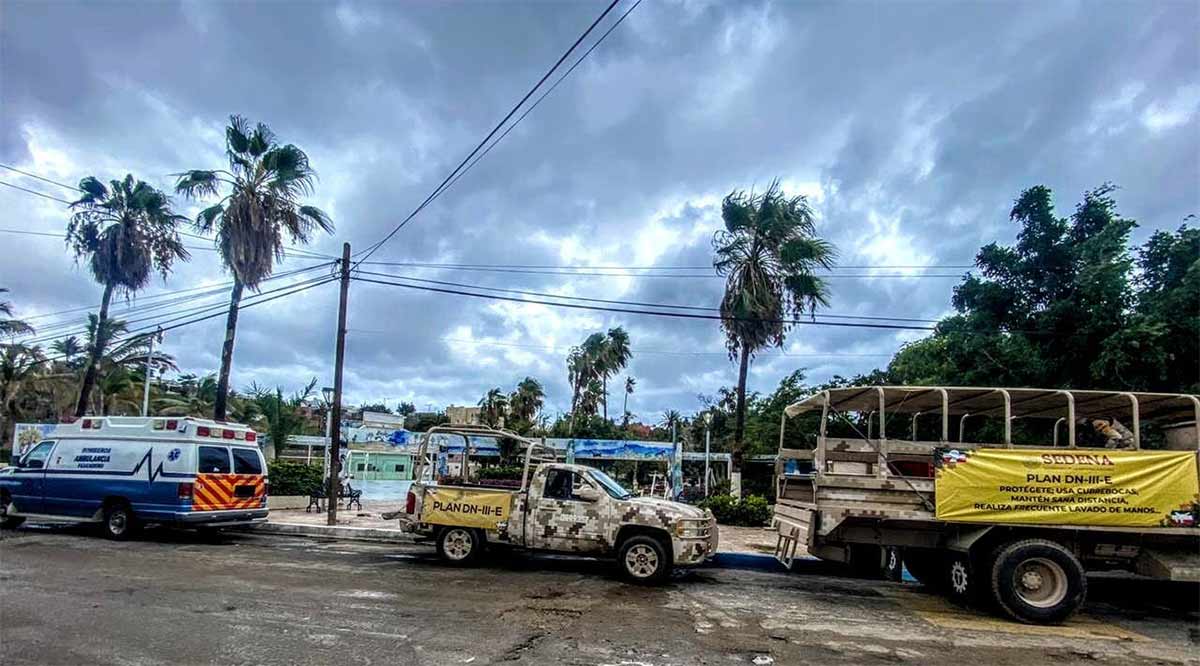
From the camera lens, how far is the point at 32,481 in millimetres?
14039

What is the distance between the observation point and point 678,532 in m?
9.63

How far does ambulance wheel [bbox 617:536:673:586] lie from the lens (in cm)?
959

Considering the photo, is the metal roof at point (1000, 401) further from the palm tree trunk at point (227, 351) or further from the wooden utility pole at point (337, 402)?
the palm tree trunk at point (227, 351)

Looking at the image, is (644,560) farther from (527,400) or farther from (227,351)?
(527,400)

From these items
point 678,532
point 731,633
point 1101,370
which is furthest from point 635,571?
point 1101,370

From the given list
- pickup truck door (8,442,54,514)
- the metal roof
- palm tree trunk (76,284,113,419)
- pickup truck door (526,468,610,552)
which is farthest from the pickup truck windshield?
palm tree trunk (76,284,113,419)

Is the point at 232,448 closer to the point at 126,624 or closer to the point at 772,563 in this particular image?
the point at 126,624

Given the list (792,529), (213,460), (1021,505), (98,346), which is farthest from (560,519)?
(98,346)

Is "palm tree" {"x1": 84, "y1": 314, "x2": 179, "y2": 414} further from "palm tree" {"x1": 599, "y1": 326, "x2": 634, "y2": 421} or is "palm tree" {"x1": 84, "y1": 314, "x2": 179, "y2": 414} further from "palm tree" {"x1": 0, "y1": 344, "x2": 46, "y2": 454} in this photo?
"palm tree" {"x1": 599, "y1": 326, "x2": 634, "y2": 421}

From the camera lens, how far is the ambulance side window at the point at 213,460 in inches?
516

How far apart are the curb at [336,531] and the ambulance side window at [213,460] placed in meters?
2.07

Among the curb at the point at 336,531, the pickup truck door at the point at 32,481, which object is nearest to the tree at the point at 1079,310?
the curb at the point at 336,531

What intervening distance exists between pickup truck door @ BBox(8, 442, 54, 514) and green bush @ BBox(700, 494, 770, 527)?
47.7 ft

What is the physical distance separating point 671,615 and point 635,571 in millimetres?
2056
